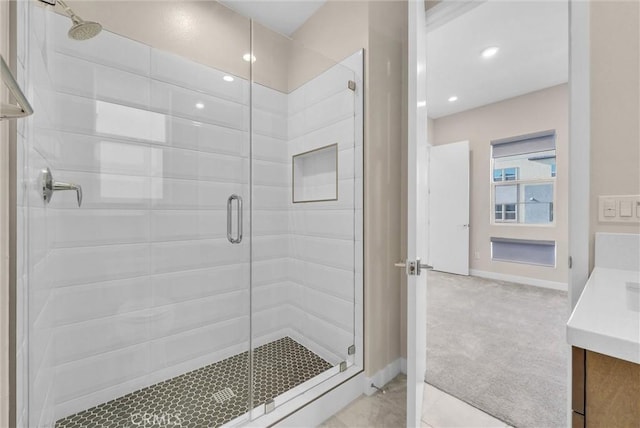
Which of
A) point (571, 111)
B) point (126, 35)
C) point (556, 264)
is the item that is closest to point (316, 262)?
point (571, 111)

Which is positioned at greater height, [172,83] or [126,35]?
[126,35]

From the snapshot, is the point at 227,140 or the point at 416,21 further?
the point at 227,140

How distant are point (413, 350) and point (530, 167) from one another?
13.9ft

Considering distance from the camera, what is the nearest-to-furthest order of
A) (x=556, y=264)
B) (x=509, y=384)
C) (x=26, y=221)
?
1. (x=26, y=221)
2. (x=509, y=384)
3. (x=556, y=264)

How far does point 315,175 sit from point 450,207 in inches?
137

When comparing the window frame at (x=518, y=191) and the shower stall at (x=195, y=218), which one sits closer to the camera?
the shower stall at (x=195, y=218)

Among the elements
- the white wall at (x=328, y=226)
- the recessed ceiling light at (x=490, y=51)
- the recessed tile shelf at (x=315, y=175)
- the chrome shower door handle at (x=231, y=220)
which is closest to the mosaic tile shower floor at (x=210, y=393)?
the white wall at (x=328, y=226)

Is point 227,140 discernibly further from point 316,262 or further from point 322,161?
point 316,262

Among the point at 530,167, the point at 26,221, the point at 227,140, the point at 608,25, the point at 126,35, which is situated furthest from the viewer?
the point at 530,167

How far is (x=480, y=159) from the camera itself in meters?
4.53

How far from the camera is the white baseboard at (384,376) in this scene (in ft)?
5.48

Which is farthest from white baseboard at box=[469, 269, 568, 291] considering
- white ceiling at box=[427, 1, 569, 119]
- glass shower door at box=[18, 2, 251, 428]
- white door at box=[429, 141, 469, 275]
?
glass shower door at box=[18, 2, 251, 428]

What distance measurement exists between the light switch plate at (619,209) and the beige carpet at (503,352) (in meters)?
1.09

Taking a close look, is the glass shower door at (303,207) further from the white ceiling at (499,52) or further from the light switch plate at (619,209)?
the light switch plate at (619,209)
